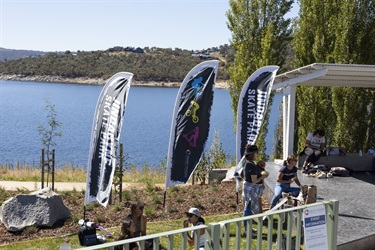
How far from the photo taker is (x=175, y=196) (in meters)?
15.3

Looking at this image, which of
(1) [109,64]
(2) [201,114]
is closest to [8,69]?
(1) [109,64]

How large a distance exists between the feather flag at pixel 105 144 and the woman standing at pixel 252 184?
8.39 feet

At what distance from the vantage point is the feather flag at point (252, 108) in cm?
1342

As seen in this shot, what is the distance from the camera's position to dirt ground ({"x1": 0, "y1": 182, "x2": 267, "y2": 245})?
11.8 m

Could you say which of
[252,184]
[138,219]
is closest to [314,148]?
[252,184]

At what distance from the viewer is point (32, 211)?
1214cm

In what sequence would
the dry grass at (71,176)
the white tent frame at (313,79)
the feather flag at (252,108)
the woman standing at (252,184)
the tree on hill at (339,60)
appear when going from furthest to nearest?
the tree on hill at (339,60) < the dry grass at (71,176) < the white tent frame at (313,79) < the feather flag at (252,108) < the woman standing at (252,184)

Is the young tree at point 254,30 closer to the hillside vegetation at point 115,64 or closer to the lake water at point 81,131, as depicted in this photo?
the lake water at point 81,131

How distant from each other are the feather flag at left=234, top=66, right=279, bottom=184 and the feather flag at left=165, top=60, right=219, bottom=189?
4.40ft

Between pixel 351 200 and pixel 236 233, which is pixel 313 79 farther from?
pixel 236 233

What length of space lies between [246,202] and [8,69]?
6115 inches

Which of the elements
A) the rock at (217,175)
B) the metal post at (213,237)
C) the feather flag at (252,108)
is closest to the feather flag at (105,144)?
the feather flag at (252,108)

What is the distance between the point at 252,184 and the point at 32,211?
4.73 meters

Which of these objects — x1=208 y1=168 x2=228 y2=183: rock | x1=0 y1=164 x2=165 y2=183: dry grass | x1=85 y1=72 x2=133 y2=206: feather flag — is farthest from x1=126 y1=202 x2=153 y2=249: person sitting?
x1=0 y1=164 x2=165 y2=183: dry grass
